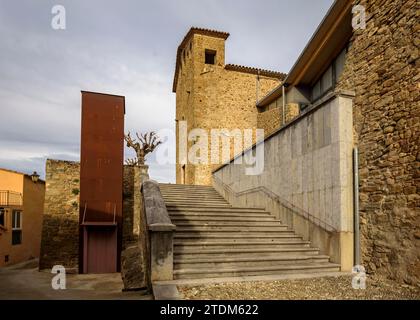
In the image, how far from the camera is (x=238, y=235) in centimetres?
702

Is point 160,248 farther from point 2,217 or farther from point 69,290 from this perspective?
point 2,217

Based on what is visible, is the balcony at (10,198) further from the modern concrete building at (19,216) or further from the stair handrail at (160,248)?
the stair handrail at (160,248)

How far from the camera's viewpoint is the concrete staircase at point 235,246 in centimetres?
577

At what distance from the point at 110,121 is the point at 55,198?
4164mm

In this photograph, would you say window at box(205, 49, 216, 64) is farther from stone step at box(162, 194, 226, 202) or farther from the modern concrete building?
the modern concrete building

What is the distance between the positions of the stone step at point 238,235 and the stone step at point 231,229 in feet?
0.13

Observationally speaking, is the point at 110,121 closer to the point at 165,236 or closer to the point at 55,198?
the point at 55,198

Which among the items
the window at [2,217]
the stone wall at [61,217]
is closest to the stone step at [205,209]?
the stone wall at [61,217]

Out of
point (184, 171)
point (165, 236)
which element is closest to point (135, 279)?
point (165, 236)

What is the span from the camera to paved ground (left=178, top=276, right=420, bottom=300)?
4590 millimetres

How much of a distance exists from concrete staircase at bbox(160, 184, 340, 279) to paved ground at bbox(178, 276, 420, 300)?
0.55 metres

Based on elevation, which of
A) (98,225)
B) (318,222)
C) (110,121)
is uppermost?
(110,121)

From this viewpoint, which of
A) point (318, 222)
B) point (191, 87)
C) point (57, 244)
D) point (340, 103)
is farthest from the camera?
point (191, 87)
